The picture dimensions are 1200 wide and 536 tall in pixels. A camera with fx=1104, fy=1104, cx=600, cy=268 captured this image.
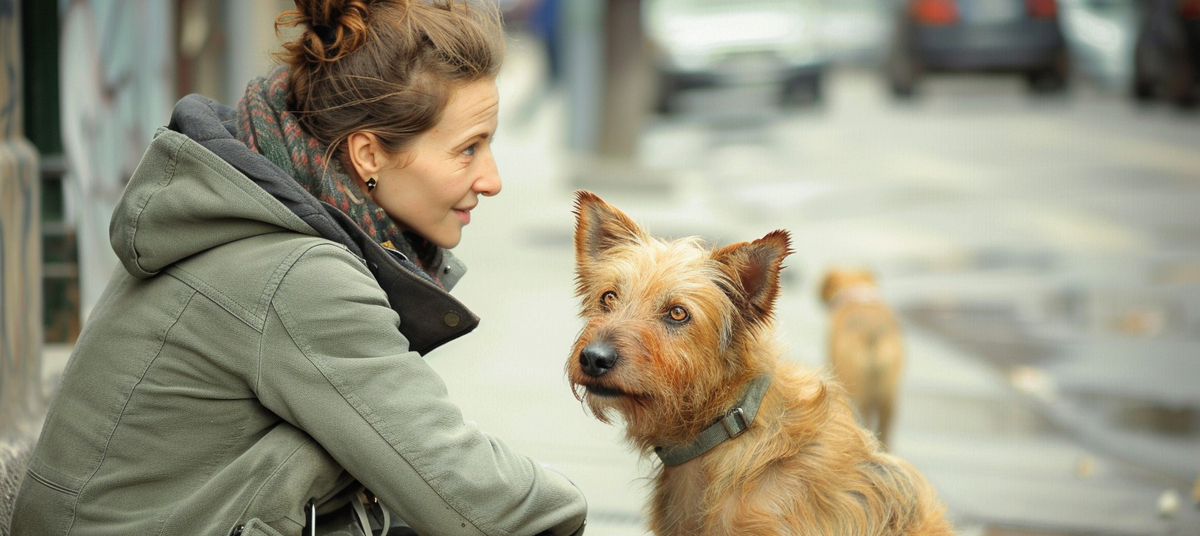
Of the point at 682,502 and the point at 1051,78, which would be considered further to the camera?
the point at 1051,78

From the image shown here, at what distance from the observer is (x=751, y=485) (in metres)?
2.51

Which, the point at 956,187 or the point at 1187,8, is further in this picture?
the point at 1187,8

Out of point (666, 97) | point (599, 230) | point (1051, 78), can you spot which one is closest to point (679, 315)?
point (599, 230)

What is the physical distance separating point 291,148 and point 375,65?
0.82ft

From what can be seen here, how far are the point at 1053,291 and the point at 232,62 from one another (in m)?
6.52

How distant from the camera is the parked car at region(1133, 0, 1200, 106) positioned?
18562mm

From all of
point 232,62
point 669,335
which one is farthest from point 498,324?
point 669,335

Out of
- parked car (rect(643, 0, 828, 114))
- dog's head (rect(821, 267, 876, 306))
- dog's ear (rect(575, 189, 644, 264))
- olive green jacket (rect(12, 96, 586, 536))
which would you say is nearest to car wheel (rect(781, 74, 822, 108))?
parked car (rect(643, 0, 828, 114))

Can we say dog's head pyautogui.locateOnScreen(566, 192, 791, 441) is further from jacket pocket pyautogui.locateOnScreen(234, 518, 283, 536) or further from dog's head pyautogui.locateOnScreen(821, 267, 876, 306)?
dog's head pyautogui.locateOnScreen(821, 267, 876, 306)

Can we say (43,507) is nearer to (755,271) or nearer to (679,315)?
(679,315)

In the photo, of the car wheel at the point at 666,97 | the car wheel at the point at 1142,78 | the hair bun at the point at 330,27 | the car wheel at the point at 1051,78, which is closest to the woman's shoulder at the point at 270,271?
the hair bun at the point at 330,27

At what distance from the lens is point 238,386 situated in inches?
86.0

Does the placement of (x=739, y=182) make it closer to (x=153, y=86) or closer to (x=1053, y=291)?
(x=1053, y=291)

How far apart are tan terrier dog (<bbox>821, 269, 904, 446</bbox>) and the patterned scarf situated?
12.3 feet
